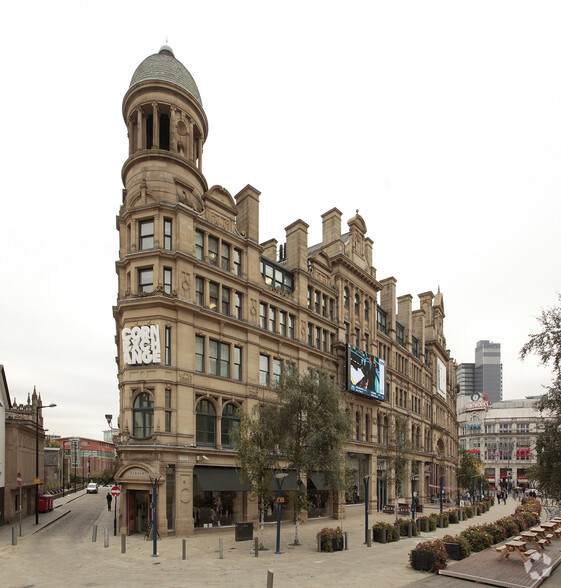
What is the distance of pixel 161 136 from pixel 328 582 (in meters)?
32.2

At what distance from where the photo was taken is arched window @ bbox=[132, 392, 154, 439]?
29781mm

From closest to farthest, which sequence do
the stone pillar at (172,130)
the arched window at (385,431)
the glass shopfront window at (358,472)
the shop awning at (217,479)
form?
1. the shop awning at (217,479)
2. the stone pillar at (172,130)
3. the glass shopfront window at (358,472)
4. the arched window at (385,431)

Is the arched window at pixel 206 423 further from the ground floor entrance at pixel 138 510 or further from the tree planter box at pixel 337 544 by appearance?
the tree planter box at pixel 337 544

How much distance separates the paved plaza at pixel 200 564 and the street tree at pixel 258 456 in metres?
2.51

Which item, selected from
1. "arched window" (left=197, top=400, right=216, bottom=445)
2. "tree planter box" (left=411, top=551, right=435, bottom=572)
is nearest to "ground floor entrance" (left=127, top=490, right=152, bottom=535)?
"arched window" (left=197, top=400, right=216, bottom=445)

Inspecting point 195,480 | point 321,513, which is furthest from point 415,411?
point 195,480

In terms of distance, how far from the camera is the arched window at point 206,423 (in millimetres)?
32031

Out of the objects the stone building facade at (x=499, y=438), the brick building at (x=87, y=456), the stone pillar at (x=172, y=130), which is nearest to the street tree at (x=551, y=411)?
the stone pillar at (x=172, y=130)

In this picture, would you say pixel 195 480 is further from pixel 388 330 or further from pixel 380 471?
pixel 388 330

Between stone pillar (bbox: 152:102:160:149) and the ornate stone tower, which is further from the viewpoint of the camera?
stone pillar (bbox: 152:102:160:149)

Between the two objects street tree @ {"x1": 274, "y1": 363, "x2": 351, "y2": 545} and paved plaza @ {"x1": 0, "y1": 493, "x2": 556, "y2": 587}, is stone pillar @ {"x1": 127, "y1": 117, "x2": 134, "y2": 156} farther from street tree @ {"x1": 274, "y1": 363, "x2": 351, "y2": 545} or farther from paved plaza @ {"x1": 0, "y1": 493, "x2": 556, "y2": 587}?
paved plaza @ {"x1": 0, "y1": 493, "x2": 556, "y2": 587}

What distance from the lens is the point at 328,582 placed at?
57.8ft

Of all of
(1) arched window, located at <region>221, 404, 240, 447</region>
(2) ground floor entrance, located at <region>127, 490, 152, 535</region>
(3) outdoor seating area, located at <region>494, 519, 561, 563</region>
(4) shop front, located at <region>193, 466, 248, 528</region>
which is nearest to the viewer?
(3) outdoor seating area, located at <region>494, 519, 561, 563</region>

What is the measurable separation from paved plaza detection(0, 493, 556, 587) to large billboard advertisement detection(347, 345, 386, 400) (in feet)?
59.0
